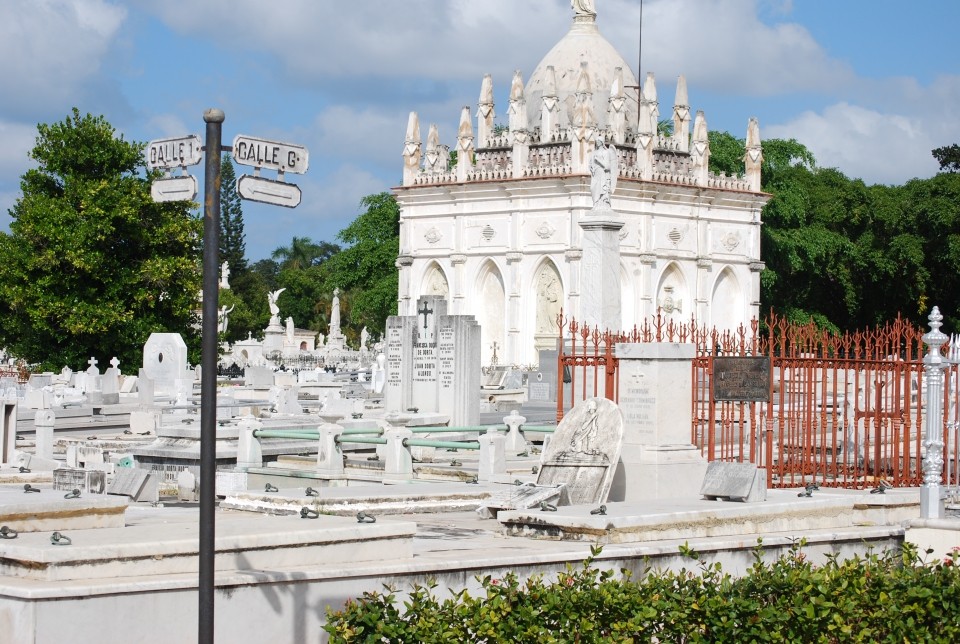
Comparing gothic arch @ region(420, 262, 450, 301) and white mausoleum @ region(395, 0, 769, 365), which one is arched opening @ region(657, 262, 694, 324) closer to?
white mausoleum @ region(395, 0, 769, 365)

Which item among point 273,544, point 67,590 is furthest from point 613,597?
point 67,590

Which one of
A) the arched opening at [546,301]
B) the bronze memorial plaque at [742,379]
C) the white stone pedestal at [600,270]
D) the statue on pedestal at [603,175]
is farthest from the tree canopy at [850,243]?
the bronze memorial plaque at [742,379]

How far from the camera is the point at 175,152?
884cm

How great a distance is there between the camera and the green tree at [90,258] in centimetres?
4916

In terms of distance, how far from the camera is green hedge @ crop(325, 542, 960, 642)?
8.57 meters

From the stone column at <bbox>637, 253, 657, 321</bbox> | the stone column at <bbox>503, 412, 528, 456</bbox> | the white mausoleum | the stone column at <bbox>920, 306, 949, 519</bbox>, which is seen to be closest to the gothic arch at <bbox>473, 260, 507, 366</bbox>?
the white mausoleum

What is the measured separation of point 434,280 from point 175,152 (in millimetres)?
52567

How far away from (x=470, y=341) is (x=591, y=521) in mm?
15701

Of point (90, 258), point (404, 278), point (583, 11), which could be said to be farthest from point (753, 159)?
point (90, 258)

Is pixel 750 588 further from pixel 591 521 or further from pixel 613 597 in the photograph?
pixel 591 521

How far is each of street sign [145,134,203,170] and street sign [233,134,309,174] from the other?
8.5 inches

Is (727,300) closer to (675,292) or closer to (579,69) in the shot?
(675,292)

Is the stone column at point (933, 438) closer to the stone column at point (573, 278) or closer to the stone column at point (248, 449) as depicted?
the stone column at point (248, 449)

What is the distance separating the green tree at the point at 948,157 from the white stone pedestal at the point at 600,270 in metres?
47.1
